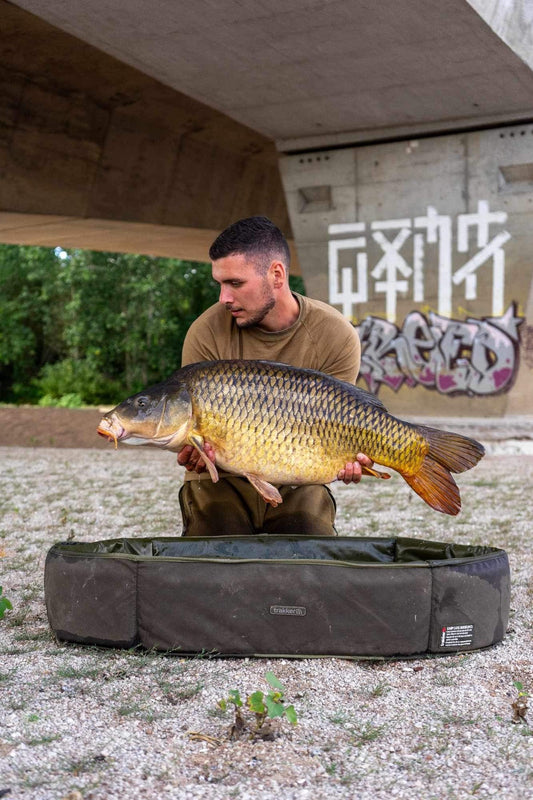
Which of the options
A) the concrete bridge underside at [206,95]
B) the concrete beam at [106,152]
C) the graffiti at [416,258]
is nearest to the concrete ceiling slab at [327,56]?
the concrete bridge underside at [206,95]

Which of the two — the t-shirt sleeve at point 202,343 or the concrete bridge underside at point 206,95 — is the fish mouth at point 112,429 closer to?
the t-shirt sleeve at point 202,343

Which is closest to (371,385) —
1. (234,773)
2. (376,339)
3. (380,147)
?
(376,339)

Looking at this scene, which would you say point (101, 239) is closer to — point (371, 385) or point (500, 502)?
point (371, 385)

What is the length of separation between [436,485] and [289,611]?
0.82 m

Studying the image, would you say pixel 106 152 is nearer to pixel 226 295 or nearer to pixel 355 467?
pixel 226 295

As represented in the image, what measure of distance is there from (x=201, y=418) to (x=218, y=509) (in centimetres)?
86

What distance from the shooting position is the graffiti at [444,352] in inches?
544

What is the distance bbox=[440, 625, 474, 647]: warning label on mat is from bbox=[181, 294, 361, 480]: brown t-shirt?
1.34 meters

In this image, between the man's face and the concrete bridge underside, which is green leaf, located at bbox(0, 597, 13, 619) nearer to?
the man's face

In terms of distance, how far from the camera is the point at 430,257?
1408 centimetres

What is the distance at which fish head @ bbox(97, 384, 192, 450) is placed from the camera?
3.54 m

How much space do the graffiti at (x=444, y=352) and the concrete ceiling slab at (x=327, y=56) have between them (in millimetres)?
3000

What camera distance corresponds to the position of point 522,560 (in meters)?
5.46

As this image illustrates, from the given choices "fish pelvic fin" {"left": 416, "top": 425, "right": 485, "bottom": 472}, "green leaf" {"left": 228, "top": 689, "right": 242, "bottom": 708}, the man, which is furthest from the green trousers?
"green leaf" {"left": 228, "top": 689, "right": 242, "bottom": 708}
